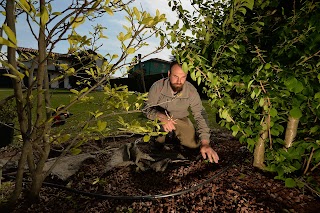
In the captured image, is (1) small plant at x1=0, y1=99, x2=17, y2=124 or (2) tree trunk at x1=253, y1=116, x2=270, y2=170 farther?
(1) small plant at x1=0, y1=99, x2=17, y2=124

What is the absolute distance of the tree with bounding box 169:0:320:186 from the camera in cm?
182

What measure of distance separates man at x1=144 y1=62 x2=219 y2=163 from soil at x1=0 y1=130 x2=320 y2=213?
532 millimetres

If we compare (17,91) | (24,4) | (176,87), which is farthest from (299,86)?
(176,87)

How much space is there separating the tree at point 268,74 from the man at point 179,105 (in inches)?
35.6

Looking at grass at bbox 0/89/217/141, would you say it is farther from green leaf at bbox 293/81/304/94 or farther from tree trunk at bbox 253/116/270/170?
green leaf at bbox 293/81/304/94

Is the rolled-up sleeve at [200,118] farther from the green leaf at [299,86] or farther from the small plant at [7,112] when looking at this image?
the small plant at [7,112]

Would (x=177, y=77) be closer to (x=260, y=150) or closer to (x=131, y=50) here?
(x=260, y=150)

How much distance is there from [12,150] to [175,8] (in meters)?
4.47

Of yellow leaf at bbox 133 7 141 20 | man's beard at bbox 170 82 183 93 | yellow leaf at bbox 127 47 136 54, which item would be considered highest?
yellow leaf at bbox 133 7 141 20

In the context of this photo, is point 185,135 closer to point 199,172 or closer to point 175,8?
point 199,172

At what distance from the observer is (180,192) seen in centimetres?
216

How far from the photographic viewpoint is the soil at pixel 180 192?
78.5 inches

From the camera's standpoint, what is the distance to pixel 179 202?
209cm

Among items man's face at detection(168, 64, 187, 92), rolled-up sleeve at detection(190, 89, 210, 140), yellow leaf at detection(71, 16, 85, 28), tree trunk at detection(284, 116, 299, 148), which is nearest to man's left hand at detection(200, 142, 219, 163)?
rolled-up sleeve at detection(190, 89, 210, 140)
